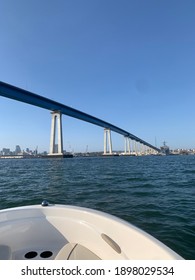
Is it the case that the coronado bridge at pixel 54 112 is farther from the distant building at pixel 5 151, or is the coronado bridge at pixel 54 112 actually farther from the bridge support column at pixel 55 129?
the distant building at pixel 5 151

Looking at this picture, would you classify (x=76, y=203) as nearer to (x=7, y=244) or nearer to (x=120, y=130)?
(x=7, y=244)

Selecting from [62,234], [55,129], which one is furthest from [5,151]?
[62,234]

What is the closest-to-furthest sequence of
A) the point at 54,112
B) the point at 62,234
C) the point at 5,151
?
the point at 62,234 < the point at 54,112 < the point at 5,151

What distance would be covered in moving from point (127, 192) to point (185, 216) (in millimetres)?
3475

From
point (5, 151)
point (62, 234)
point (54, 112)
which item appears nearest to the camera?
point (62, 234)

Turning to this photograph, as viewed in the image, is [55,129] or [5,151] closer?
[55,129]

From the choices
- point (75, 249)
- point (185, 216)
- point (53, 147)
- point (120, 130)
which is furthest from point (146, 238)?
point (120, 130)

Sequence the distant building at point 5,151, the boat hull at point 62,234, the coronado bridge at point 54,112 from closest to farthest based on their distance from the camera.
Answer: the boat hull at point 62,234
the coronado bridge at point 54,112
the distant building at point 5,151

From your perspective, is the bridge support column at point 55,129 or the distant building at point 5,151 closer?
the bridge support column at point 55,129

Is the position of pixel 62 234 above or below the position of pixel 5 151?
below

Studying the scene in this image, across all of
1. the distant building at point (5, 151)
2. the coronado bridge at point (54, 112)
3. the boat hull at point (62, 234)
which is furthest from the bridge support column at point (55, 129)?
the distant building at point (5, 151)

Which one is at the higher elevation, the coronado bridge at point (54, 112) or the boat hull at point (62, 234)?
the coronado bridge at point (54, 112)

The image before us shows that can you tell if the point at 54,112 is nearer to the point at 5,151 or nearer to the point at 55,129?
the point at 55,129

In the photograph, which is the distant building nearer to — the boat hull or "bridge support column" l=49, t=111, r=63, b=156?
"bridge support column" l=49, t=111, r=63, b=156
